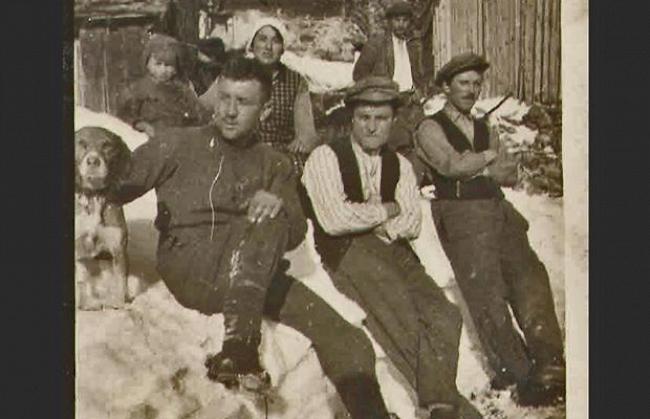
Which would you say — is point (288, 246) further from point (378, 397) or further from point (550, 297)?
point (550, 297)

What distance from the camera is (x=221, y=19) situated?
279 centimetres

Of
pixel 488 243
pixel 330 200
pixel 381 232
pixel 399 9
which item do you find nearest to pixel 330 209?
pixel 330 200

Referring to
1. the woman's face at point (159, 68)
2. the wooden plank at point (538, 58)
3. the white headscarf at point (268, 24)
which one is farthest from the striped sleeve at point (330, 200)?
the wooden plank at point (538, 58)

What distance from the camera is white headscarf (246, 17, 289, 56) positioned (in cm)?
279

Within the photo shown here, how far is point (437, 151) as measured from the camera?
284cm

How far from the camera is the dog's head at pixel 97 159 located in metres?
2.76

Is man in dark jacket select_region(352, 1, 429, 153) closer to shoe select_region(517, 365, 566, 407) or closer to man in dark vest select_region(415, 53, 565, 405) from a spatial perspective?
man in dark vest select_region(415, 53, 565, 405)

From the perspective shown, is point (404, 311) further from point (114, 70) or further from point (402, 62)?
point (114, 70)

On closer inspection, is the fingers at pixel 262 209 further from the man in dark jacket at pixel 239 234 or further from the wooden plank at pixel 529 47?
the wooden plank at pixel 529 47

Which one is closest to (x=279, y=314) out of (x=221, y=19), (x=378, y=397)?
(x=378, y=397)

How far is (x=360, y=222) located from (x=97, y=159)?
0.60 meters

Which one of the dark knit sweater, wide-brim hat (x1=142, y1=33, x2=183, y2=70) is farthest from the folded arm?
wide-brim hat (x1=142, y1=33, x2=183, y2=70)
